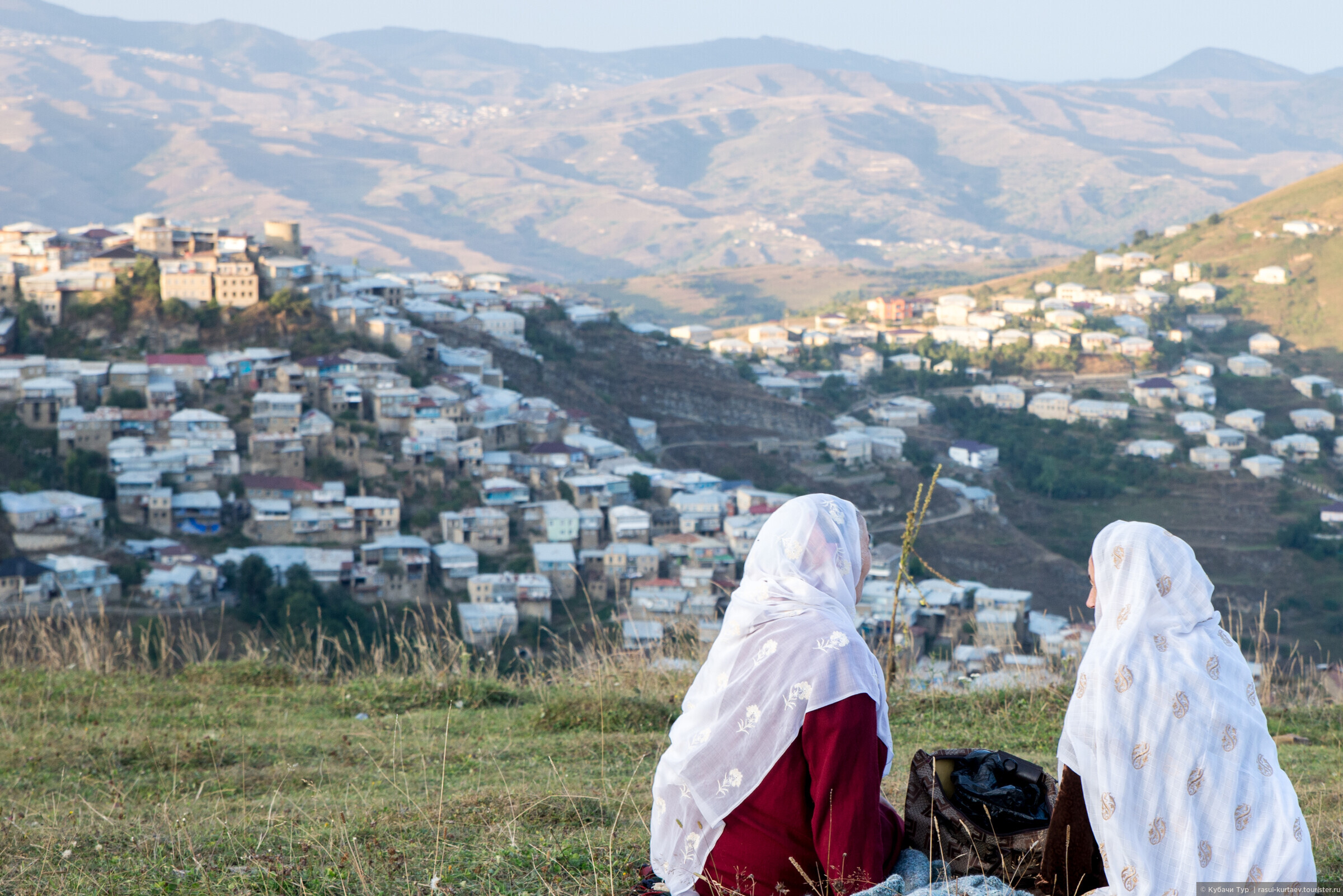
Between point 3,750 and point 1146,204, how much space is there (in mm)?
140369

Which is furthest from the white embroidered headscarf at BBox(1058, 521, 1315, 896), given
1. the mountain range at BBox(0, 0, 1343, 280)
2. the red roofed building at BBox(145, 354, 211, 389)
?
the mountain range at BBox(0, 0, 1343, 280)

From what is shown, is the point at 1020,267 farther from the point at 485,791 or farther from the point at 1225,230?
the point at 485,791

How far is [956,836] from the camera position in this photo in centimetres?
199

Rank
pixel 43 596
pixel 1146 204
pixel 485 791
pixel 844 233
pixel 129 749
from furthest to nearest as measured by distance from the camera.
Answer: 1. pixel 1146 204
2. pixel 844 233
3. pixel 43 596
4. pixel 129 749
5. pixel 485 791

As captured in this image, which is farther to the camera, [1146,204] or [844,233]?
[1146,204]

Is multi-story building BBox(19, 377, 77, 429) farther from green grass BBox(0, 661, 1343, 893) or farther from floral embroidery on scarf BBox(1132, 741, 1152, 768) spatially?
floral embroidery on scarf BBox(1132, 741, 1152, 768)

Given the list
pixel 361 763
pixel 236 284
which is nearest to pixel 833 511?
pixel 361 763

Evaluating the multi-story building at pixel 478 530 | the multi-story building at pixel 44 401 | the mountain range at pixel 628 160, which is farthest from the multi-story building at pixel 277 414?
the mountain range at pixel 628 160

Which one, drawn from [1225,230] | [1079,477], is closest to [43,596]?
[1079,477]

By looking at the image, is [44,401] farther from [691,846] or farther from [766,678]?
[766,678]

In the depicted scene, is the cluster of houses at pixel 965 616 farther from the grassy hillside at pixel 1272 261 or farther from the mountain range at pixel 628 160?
the mountain range at pixel 628 160

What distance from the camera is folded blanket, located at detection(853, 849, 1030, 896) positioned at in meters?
1.83

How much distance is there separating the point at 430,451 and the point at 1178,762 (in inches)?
814

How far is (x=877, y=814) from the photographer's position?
6.03ft
